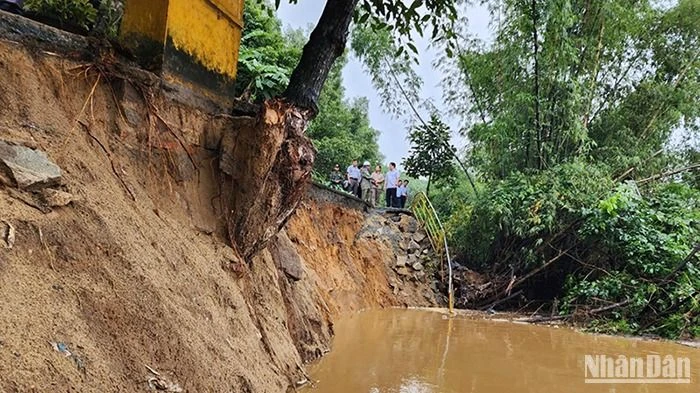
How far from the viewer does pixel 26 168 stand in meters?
2.11

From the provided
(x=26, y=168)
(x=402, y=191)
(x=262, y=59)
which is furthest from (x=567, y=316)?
(x=26, y=168)

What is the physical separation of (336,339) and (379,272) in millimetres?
4346

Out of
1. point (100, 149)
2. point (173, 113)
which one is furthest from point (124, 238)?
point (173, 113)

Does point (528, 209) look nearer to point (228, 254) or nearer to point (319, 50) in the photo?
point (319, 50)

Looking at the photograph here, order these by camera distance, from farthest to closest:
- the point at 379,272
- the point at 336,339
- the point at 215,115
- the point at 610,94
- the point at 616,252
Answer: the point at 610,94
the point at 379,272
the point at 616,252
the point at 336,339
the point at 215,115

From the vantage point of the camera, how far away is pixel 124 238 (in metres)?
2.42

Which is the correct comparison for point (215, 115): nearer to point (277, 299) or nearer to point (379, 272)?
point (277, 299)

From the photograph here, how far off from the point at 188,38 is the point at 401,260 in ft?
24.5

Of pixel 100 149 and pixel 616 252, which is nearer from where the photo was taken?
pixel 100 149

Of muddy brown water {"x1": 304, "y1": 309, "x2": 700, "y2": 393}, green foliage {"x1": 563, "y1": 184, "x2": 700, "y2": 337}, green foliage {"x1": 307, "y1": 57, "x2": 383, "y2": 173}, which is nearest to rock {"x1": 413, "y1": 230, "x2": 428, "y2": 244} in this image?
green foliage {"x1": 563, "y1": 184, "x2": 700, "y2": 337}

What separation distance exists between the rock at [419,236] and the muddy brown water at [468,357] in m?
3.49

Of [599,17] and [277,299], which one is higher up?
[599,17]

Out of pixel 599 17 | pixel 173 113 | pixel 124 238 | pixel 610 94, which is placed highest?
pixel 599 17

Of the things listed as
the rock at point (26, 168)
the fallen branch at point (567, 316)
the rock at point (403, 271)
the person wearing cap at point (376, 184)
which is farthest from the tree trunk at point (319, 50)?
the person wearing cap at point (376, 184)
